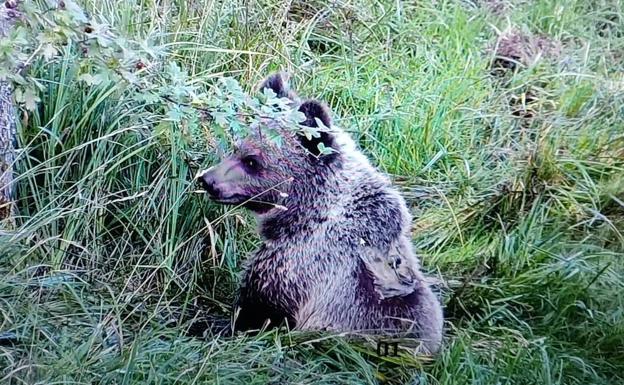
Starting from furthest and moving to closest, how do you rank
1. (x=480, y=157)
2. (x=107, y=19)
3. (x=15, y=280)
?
(x=480, y=157) < (x=107, y=19) < (x=15, y=280)

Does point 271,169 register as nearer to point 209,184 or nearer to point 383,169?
point 209,184

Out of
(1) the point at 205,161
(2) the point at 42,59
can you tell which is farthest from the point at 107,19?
(1) the point at 205,161

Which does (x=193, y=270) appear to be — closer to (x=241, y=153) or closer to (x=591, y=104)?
(x=241, y=153)

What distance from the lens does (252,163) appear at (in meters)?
4.16

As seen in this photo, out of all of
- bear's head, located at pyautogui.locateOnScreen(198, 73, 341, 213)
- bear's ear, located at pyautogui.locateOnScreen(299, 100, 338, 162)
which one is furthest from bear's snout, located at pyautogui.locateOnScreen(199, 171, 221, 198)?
bear's ear, located at pyautogui.locateOnScreen(299, 100, 338, 162)

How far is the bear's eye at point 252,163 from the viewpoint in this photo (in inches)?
164

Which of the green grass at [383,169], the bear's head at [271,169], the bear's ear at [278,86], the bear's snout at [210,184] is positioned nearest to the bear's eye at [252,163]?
the bear's head at [271,169]

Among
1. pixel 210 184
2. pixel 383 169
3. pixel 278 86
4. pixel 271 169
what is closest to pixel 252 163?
pixel 271 169

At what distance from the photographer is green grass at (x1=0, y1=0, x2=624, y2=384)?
370cm

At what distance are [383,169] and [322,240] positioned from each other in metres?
1.49

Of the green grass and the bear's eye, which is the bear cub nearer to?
the bear's eye

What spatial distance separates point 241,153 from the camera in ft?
13.7

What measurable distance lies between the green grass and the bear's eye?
1.45 ft

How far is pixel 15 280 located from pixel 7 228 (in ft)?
1.63
